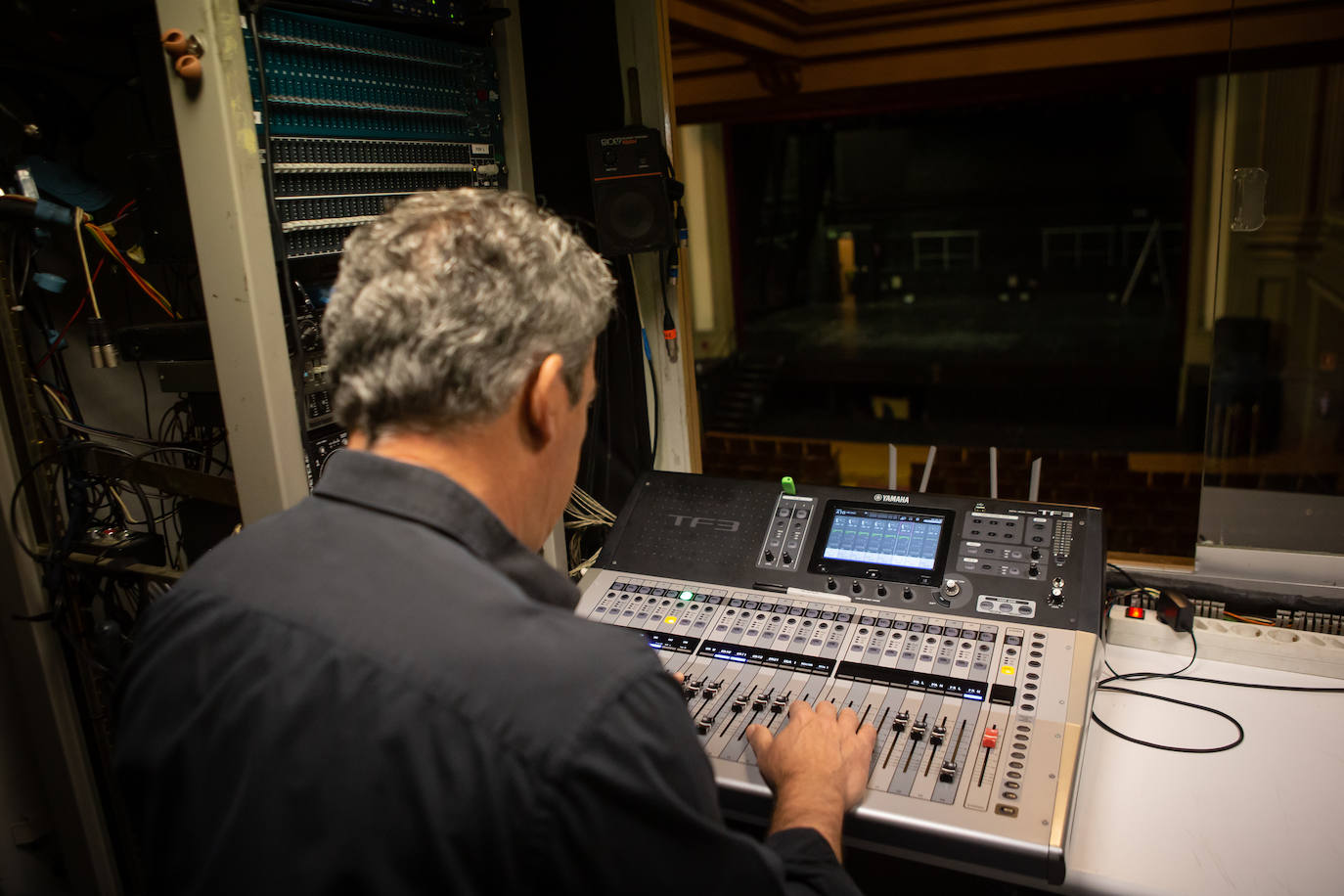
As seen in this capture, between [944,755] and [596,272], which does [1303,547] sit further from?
[596,272]

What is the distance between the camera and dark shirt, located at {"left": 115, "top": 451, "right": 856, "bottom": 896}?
66cm

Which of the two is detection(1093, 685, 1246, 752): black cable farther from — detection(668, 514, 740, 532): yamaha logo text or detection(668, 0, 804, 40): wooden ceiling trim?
detection(668, 0, 804, 40): wooden ceiling trim

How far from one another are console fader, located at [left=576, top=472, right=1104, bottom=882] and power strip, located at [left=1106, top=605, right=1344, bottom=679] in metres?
0.30

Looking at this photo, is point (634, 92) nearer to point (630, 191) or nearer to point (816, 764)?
point (630, 191)

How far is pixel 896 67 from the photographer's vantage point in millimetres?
6914

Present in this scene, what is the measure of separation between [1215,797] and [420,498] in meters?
1.14

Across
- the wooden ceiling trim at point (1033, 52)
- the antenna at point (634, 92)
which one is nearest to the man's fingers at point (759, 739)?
the antenna at point (634, 92)

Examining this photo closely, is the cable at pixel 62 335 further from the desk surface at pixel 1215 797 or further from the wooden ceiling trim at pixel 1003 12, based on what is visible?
the wooden ceiling trim at pixel 1003 12

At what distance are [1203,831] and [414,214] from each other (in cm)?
121

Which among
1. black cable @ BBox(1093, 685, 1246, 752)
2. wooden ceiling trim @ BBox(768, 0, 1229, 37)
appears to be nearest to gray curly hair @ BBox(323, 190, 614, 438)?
black cable @ BBox(1093, 685, 1246, 752)

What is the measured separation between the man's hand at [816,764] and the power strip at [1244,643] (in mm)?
716

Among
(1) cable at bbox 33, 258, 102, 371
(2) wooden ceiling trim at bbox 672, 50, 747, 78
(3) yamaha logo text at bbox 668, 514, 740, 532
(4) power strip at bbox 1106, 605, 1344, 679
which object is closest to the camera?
(4) power strip at bbox 1106, 605, 1344, 679

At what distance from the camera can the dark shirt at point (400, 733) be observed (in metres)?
0.66

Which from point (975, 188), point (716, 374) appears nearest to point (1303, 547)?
point (716, 374)
